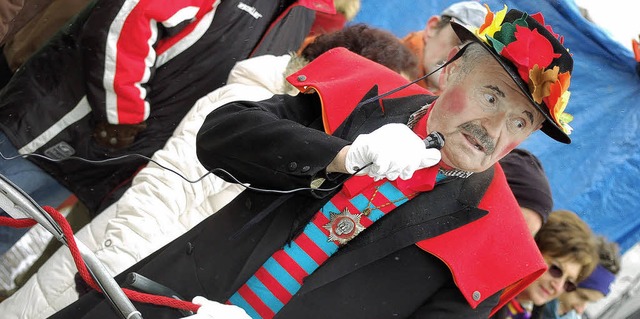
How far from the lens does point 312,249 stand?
170 cm

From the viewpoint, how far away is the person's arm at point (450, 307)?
166 centimetres

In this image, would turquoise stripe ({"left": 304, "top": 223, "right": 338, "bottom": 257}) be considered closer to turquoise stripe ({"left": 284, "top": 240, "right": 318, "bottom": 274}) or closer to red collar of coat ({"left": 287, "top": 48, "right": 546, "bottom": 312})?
turquoise stripe ({"left": 284, "top": 240, "right": 318, "bottom": 274})

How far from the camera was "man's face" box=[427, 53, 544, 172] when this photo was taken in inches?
63.4

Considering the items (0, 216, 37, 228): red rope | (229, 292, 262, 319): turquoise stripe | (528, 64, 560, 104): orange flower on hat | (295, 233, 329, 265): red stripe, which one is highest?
(528, 64, 560, 104): orange flower on hat

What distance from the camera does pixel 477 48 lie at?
1.68 meters

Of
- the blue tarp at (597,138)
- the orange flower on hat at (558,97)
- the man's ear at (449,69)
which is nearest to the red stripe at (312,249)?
the man's ear at (449,69)

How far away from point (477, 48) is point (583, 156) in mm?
2028

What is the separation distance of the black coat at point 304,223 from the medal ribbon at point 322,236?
0.08 feet

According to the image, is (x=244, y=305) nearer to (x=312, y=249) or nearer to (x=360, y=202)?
(x=312, y=249)

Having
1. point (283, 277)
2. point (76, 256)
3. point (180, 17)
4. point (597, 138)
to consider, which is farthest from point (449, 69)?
point (597, 138)

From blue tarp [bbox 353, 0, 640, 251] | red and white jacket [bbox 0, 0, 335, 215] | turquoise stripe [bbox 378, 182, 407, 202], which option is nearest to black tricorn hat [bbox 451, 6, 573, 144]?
turquoise stripe [bbox 378, 182, 407, 202]

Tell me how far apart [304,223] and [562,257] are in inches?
55.8

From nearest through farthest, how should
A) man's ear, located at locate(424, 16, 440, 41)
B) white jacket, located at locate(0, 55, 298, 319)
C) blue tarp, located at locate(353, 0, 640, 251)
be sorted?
1. white jacket, located at locate(0, 55, 298, 319)
2. man's ear, located at locate(424, 16, 440, 41)
3. blue tarp, located at locate(353, 0, 640, 251)

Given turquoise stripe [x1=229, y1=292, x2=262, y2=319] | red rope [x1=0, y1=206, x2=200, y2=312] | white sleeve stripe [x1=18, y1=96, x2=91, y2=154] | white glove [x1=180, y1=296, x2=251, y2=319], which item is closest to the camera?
red rope [x1=0, y1=206, x2=200, y2=312]
